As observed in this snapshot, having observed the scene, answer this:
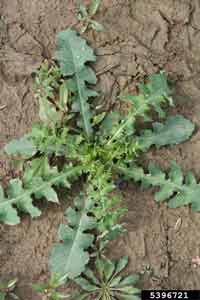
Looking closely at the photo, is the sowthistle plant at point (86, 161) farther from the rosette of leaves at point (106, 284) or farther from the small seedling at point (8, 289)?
the small seedling at point (8, 289)

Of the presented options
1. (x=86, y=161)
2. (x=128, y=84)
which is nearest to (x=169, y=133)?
(x=128, y=84)

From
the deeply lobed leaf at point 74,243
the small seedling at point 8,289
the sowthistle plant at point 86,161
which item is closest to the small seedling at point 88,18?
the sowthistle plant at point 86,161

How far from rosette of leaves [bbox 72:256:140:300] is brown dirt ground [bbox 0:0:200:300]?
0.10 m

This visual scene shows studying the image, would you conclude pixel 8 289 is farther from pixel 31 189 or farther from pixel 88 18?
pixel 88 18

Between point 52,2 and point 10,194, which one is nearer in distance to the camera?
point 10,194

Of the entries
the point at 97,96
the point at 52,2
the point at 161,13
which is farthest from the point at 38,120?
the point at 161,13

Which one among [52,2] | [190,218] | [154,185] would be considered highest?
[52,2]

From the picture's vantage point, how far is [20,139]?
10.8 feet

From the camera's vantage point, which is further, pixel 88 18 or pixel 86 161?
pixel 88 18

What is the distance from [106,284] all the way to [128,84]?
1.25m

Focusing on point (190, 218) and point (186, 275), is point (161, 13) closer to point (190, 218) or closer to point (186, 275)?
point (190, 218)

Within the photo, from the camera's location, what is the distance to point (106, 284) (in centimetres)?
318

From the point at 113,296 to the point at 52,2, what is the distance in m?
1.89

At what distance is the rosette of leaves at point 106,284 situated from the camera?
3.16m
